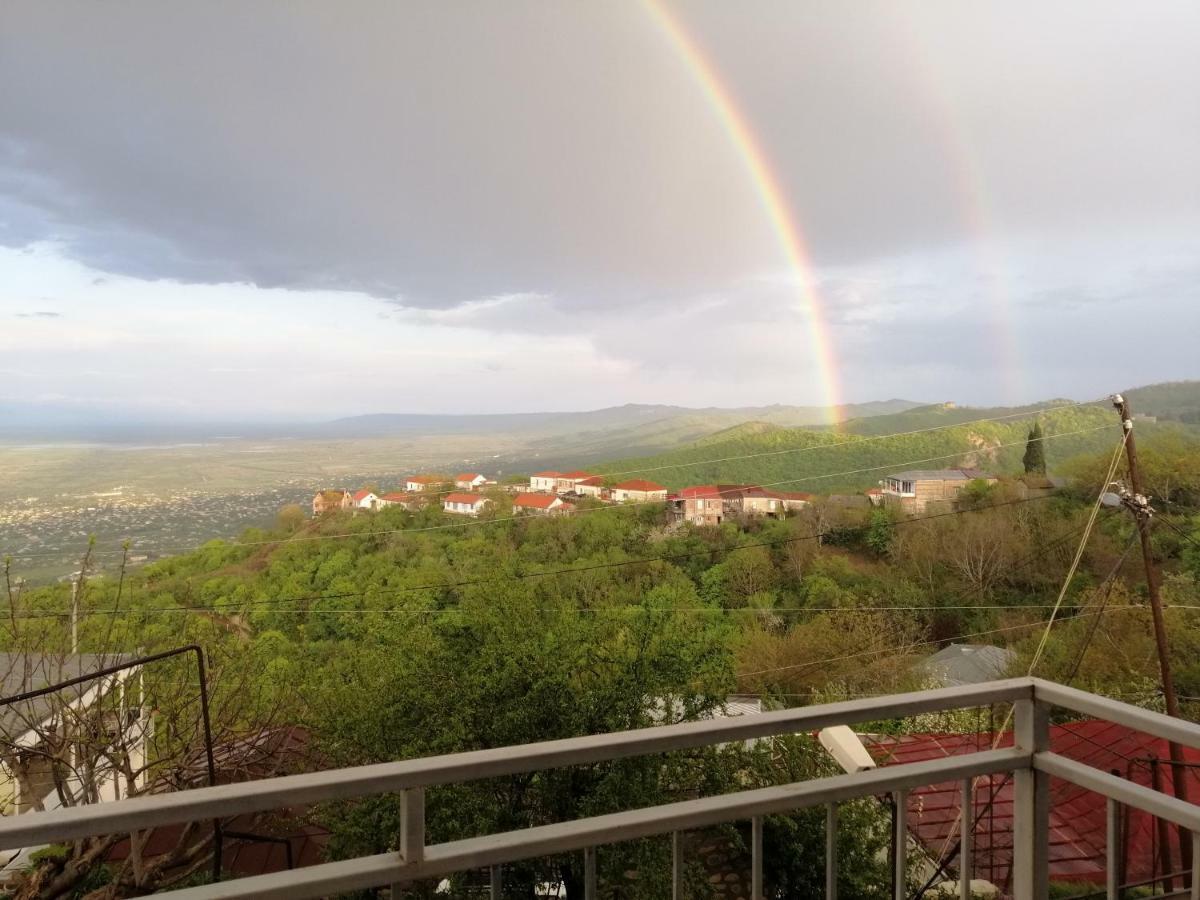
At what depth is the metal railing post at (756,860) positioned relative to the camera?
4.57ft

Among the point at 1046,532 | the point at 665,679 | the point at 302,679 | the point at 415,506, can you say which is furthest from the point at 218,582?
the point at 1046,532

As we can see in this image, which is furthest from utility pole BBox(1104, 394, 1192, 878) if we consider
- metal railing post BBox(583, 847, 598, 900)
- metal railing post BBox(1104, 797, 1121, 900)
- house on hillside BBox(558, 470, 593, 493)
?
house on hillside BBox(558, 470, 593, 493)

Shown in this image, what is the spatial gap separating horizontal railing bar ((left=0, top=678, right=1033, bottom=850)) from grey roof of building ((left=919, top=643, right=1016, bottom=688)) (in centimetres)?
2304

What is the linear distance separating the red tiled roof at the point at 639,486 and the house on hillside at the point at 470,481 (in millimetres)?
7289

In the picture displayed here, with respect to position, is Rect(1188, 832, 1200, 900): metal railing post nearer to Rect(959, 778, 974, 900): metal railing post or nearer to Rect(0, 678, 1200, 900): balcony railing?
Rect(0, 678, 1200, 900): balcony railing

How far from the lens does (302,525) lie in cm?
3278

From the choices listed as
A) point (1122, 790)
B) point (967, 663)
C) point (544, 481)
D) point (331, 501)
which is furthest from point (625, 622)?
point (544, 481)

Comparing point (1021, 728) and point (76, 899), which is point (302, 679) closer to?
point (76, 899)

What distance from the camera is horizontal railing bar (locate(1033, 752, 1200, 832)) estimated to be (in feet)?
4.59

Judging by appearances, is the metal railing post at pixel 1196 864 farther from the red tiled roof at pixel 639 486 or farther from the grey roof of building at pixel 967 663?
the red tiled roof at pixel 639 486

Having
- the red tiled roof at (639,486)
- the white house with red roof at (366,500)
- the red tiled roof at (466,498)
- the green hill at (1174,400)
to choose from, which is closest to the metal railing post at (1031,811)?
the green hill at (1174,400)

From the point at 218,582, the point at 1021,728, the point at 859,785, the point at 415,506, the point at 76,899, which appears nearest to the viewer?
the point at 859,785

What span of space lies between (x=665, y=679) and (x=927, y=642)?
21991 millimetres

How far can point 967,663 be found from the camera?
2473 cm
